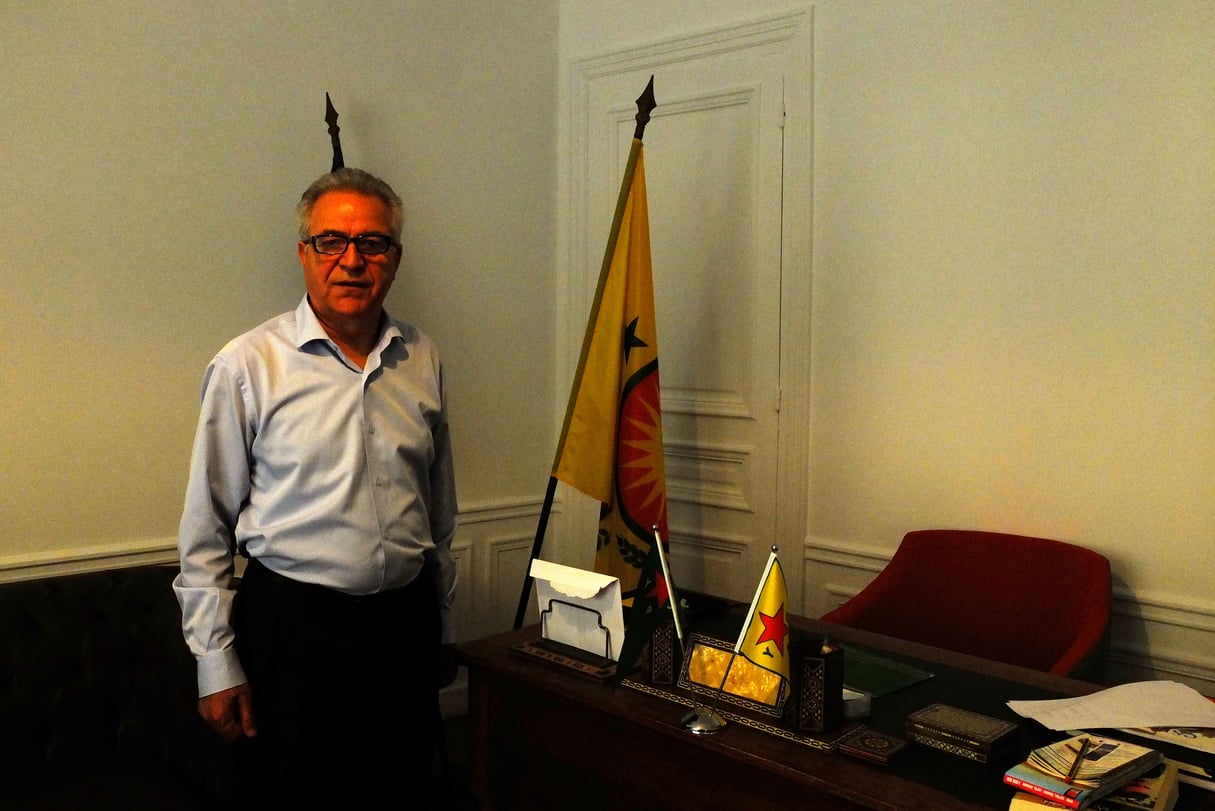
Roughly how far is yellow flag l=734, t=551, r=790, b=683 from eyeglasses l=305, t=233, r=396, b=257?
1105 millimetres

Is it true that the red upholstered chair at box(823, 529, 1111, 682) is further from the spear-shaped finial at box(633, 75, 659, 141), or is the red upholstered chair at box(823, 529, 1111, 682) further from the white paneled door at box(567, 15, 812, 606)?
the spear-shaped finial at box(633, 75, 659, 141)

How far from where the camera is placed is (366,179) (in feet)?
7.35

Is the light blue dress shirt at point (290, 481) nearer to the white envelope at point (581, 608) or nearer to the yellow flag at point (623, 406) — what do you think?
the white envelope at point (581, 608)

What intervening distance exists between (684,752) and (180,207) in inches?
81.3

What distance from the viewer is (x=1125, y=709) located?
176 centimetres

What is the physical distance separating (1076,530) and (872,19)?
65.5 inches

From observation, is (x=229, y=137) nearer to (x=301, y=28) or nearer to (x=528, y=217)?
(x=301, y=28)

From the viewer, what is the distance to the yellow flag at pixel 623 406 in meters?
3.06

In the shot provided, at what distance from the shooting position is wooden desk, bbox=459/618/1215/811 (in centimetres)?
154

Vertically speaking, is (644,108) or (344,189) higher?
(644,108)

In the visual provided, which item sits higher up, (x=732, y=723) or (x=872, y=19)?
(x=872, y=19)

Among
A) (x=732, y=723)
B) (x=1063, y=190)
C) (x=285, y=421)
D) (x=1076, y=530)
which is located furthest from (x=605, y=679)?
(x=1063, y=190)

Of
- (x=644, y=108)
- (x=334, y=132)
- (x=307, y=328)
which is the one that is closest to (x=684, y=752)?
(x=307, y=328)

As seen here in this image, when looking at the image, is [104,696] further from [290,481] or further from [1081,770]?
[1081,770]
